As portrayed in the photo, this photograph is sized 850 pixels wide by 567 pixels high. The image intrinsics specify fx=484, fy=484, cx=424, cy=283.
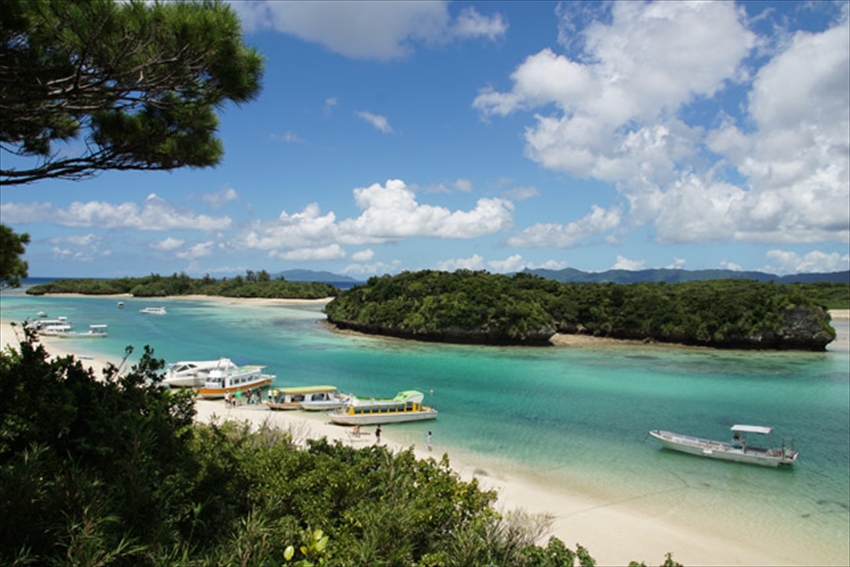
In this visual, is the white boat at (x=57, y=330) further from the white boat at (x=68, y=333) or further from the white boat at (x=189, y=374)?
the white boat at (x=189, y=374)

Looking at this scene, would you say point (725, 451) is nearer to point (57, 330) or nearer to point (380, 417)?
point (380, 417)

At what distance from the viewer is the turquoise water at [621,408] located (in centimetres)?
1376

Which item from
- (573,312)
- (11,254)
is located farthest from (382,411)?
(573,312)

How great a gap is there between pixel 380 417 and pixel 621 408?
39.9ft

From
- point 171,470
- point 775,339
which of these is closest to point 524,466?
point 171,470

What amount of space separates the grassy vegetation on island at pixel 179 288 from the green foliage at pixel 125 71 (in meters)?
107

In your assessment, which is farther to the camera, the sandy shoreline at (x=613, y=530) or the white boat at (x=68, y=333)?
the white boat at (x=68, y=333)

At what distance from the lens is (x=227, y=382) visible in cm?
2525

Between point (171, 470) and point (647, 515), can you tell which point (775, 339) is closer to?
point (647, 515)

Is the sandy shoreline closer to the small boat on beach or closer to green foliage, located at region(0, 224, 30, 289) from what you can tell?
green foliage, located at region(0, 224, 30, 289)

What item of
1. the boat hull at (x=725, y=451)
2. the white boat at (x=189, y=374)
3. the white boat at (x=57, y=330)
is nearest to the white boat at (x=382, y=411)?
the white boat at (x=189, y=374)

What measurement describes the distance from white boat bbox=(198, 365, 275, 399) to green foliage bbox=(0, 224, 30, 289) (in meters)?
17.2

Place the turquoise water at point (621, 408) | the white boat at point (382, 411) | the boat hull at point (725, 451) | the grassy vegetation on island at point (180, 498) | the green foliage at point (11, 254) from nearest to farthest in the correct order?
the grassy vegetation on island at point (180, 498), the green foliage at point (11, 254), the turquoise water at point (621, 408), the boat hull at point (725, 451), the white boat at point (382, 411)

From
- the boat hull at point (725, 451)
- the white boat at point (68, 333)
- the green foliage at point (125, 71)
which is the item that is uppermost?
the green foliage at point (125, 71)
